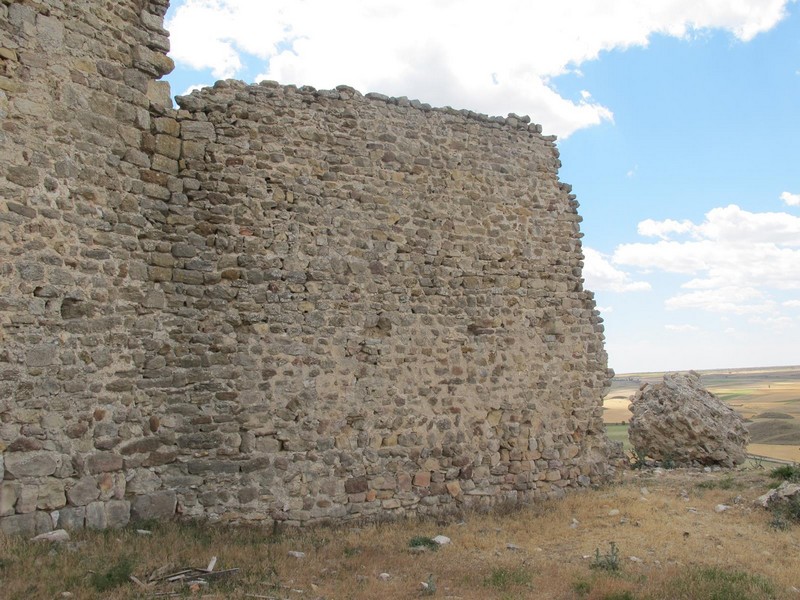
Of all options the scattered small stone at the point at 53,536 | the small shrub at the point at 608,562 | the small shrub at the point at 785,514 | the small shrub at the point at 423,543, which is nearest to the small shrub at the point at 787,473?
the small shrub at the point at 785,514

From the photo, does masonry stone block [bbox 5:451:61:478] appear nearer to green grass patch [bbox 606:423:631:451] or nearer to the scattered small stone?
the scattered small stone

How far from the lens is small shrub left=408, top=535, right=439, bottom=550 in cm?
695

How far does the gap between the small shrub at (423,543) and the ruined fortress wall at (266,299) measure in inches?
33.7

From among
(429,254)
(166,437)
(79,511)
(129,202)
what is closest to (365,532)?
(166,437)

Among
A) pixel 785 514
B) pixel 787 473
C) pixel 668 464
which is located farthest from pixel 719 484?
pixel 668 464

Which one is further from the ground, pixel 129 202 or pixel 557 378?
pixel 129 202

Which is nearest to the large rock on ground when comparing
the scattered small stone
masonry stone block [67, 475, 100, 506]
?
masonry stone block [67, 475, 100, 506]

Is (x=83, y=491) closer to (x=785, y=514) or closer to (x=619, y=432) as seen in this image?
(x=785, y=514)

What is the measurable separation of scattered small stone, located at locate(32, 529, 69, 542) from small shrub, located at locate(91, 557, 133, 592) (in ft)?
2.84

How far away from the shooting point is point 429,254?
28.7 feet

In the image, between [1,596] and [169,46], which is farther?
[169,46]

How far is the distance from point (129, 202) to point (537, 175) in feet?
19.4

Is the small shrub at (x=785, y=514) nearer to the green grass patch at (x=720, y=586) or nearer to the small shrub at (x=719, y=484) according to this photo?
the small shrub at (x=719, y=484)

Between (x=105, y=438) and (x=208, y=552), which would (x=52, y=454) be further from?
(x=208, y=552)
